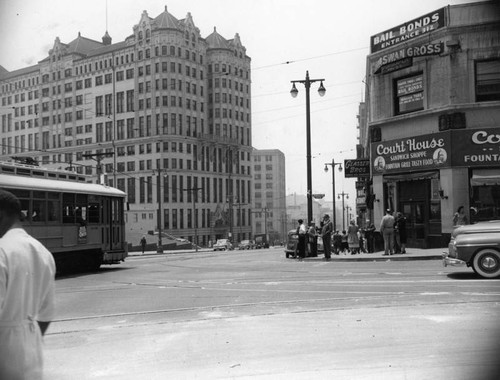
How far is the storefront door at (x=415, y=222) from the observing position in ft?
80.1

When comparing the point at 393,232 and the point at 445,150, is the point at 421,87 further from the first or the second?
the point at 393,232

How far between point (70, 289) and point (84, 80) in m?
55.7

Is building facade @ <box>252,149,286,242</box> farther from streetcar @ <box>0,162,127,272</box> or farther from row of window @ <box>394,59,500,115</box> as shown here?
streetcar @ <box>0,162,127,272</box>

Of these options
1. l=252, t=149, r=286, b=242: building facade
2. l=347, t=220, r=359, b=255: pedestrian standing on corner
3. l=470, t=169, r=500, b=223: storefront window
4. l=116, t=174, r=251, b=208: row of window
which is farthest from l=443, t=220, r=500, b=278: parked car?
l=252, t=149, r=286, b=242: building facade

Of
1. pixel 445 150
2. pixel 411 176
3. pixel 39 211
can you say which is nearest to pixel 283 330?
pixel 39 211

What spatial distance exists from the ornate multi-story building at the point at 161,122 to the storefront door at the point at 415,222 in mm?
29982

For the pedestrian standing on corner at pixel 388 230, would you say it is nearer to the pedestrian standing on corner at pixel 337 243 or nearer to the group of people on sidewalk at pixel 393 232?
the group of people on sidewalk at pixel 393 232

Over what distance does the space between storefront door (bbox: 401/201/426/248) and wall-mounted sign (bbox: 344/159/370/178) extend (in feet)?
14.3

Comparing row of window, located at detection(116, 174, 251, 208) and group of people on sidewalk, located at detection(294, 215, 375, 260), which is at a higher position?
row of window, located at detection(116, 174, 251, 208)

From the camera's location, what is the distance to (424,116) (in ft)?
80.5

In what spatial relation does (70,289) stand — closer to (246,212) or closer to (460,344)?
(460,344)

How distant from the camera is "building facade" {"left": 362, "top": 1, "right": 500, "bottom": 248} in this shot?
22812 mm

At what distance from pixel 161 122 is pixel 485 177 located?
65.5 metres

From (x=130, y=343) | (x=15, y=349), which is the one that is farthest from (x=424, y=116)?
(x=15, y=349)
